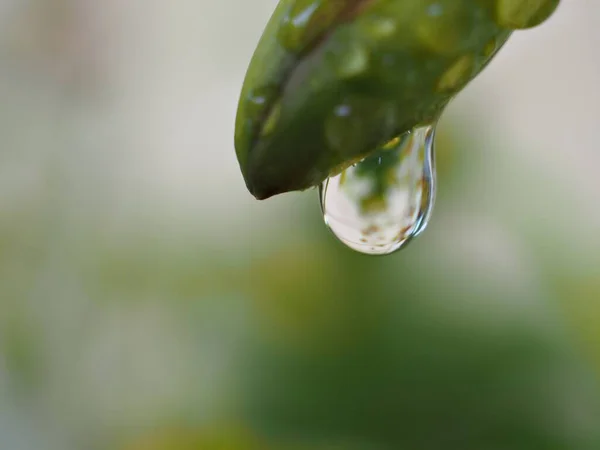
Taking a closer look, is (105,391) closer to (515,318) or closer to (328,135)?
(515,318)

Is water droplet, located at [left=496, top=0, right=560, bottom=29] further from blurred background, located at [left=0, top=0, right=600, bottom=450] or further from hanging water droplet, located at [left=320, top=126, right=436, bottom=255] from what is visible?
blurred background, located at [left=0, top=0, right=600, bottom=450]

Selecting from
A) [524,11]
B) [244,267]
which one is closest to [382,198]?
[524,11]

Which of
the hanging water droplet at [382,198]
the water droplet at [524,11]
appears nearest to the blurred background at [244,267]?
the hanging water droplet at [382,198]

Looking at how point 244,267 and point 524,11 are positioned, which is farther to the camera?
point 244,267

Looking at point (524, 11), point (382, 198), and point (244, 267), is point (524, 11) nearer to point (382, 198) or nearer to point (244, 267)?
point (382, 198)

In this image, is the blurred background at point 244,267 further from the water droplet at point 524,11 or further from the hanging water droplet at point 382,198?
the water droplet at point 524,11

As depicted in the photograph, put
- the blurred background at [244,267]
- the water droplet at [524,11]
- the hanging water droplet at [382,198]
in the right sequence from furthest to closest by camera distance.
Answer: the blurred background at [244,267] < the hanging water droplet at [382,198] < the water droplet at [524,11]
